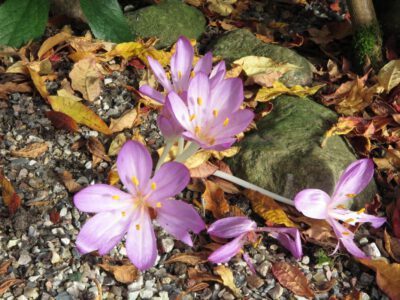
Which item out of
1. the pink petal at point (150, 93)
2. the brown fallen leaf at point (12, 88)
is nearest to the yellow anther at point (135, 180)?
the pink petal at point (150, 93)

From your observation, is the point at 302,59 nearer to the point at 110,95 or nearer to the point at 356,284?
the point at 110,95

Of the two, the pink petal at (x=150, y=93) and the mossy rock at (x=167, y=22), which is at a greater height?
the pink petal at (x=150, y=93)

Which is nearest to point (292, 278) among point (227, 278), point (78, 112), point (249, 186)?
point (227, 278)

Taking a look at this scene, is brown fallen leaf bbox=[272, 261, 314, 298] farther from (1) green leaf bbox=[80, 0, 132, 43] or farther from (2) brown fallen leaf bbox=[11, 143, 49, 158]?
(1) green leaf bbox=[80, 0, 132, 43]

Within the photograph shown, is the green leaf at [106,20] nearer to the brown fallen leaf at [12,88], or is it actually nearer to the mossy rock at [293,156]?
the brown fallen leaf at [12,88]

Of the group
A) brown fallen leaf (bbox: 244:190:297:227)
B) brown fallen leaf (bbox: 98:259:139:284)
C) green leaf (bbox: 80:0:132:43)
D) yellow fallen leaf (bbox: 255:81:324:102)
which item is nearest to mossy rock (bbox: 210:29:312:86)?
yellow fallen leaf (bbox: 255:81:324:102)

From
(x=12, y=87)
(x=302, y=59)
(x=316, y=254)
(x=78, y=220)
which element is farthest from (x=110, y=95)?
(x=316, y=254)
